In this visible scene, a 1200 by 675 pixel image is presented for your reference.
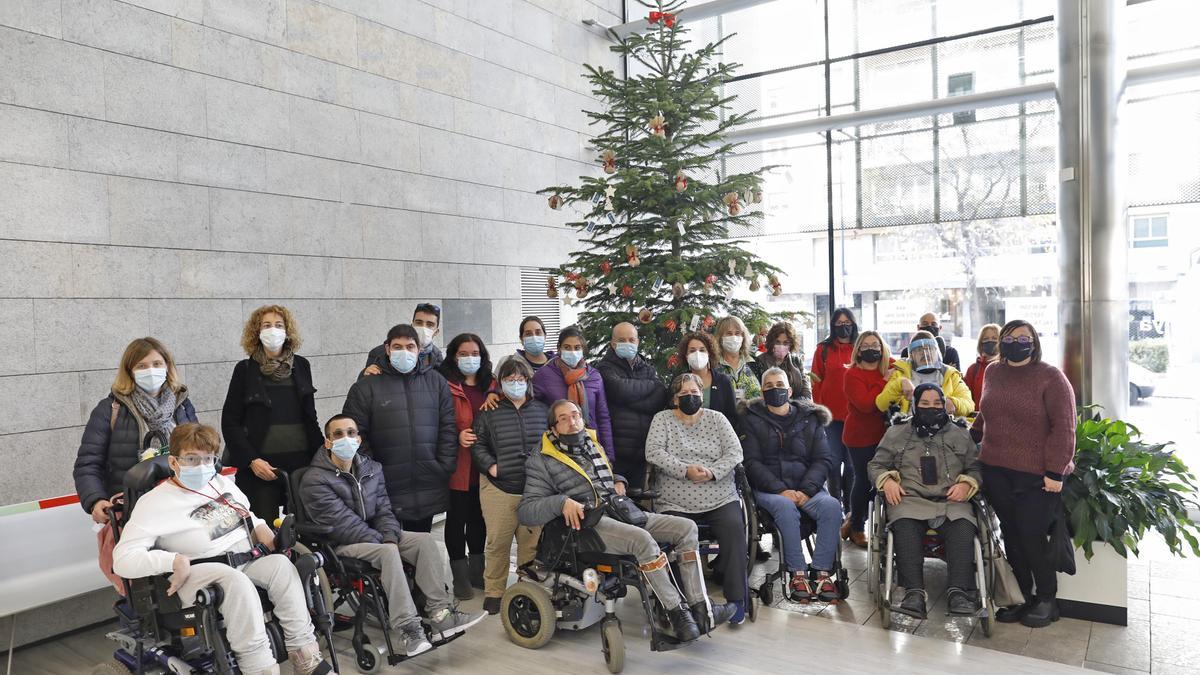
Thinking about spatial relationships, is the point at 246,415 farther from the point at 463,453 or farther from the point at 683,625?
the point at 683,625

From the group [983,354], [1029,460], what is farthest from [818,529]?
[983,354]

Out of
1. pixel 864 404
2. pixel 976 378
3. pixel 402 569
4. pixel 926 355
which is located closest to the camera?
pixel 402 569

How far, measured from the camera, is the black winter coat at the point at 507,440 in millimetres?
4523

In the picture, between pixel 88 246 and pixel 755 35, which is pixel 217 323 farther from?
pixel 755 35

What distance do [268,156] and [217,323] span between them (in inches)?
48.7

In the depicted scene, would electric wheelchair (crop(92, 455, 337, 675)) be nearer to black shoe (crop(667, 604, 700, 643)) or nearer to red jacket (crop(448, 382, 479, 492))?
red jacket (crop(448, 382, 479, 492))

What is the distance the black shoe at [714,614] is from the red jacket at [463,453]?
1645 millimetres

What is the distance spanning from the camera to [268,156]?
5637 millimetres

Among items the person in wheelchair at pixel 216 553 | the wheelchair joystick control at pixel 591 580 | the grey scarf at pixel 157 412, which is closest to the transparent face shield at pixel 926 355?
the wheelchair joystick control at pixel 591 580

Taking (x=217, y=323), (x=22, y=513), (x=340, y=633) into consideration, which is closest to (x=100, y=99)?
(x=217, y=323)

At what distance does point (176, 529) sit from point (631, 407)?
259cm

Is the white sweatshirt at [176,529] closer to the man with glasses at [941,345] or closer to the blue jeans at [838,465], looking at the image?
the blue jeans at [838,465]

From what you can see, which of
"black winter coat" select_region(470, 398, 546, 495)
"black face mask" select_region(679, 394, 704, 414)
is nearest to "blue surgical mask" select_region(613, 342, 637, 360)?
"black face mask" select_region(679, 394, 704, 414)

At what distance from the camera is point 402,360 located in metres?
4.45
